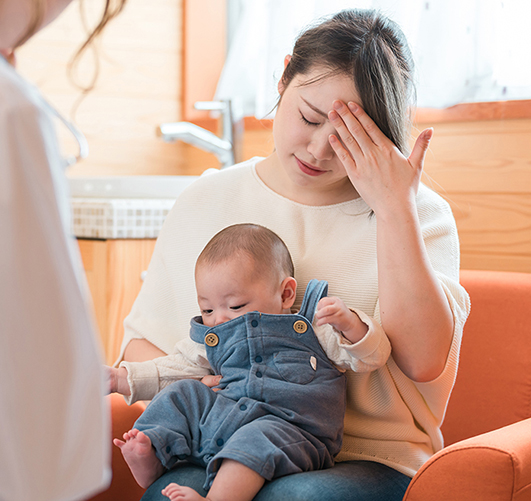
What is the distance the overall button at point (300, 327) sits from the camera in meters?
0.99

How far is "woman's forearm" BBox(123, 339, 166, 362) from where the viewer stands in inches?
47.1

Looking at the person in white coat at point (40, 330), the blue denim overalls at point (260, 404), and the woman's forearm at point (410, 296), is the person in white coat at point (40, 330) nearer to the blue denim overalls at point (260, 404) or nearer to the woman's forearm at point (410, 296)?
the blue denim overalls at point (260, 404)

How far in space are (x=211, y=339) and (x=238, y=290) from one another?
0.10 metres

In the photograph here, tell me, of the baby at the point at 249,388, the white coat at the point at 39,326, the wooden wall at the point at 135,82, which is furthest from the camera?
the wooden wall at the point at 135,82

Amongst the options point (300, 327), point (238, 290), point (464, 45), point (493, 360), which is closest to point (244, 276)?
point (238, 290)

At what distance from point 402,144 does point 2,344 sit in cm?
86

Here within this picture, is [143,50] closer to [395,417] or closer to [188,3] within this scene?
[188,3]

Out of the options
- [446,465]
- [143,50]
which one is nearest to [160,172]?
[143,50]

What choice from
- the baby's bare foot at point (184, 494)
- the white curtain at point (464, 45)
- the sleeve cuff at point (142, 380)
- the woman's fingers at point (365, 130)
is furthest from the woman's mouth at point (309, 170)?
the baby's bare foot at point (184, 494)

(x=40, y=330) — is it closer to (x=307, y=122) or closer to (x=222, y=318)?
(x=222, y=318)

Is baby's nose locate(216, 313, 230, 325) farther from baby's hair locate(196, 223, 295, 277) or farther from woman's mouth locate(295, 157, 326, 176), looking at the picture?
woman's mouth locate(295, 157, 326, 176)

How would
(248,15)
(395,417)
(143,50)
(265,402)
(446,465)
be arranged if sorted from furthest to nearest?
(143,50)
(248,15)
(395,417)
(265,402)
(446,465)

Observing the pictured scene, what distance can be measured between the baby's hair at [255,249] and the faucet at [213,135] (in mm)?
844

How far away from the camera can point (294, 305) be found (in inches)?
42.9
